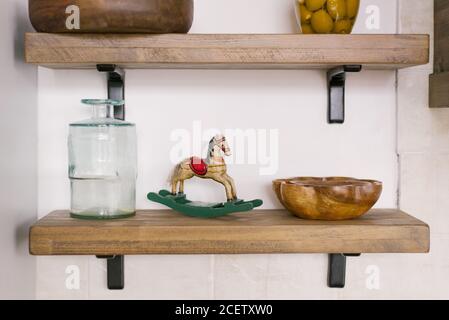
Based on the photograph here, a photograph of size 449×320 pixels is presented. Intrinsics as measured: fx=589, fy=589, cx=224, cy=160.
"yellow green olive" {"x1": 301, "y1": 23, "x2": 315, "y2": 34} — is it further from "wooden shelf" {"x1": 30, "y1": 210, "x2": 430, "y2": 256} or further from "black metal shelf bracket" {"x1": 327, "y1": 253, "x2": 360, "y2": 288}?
"black metal shelf bracket" {"x1": 327, "y1": 253, "x2": 360, "y2": 288}

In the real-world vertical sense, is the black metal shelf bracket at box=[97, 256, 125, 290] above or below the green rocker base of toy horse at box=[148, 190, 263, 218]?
below

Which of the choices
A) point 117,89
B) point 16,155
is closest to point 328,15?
point 117,89

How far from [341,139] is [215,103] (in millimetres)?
271

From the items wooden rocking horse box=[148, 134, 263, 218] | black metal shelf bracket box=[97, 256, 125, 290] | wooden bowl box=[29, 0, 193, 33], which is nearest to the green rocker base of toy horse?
wooden rocking horse box=[148, 134, 263, 218]

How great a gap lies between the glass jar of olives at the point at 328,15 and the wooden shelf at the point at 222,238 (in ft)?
1.15

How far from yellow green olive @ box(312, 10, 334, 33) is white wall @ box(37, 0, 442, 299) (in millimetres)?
157

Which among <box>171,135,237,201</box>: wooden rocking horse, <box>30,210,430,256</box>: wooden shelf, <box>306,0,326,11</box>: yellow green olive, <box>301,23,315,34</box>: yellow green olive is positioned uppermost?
<box>306,0,326,11</box>: yellow green olive

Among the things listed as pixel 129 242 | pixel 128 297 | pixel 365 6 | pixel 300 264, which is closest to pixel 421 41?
pixel 365 6

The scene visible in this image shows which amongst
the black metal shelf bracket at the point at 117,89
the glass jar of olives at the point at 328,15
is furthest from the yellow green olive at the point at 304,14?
the black metal shelf bracket at the point at 117,89

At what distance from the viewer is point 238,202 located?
1099 millimetres

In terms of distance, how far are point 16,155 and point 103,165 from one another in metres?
0.16

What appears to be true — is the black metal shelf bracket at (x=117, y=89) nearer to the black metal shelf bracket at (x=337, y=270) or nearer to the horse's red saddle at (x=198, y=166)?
the horse's red saddle at (x=198, y=166)

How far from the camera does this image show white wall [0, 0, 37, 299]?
3.33 ft

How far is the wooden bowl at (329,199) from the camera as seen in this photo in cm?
104
